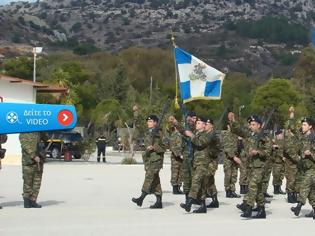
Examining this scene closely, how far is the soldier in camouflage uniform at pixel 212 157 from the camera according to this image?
12674 mm

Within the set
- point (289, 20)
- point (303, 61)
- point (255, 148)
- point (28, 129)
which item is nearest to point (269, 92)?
point (303, 61)

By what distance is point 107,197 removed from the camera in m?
15.4

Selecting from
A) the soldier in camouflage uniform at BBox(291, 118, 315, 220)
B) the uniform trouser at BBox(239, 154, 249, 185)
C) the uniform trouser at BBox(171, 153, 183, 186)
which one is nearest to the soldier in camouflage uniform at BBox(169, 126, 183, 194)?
the uniform trouser at BBox(171, 153, 183, 186)

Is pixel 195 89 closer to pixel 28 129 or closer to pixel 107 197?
pixel 107 197

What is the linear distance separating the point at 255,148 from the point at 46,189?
6.76 metres

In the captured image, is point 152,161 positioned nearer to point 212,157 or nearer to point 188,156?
point 212,157

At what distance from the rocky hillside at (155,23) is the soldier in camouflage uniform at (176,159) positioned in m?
117

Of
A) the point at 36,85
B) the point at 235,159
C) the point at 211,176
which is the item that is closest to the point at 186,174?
the point at 211,176

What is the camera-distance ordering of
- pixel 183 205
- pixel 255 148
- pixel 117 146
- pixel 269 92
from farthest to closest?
pixel 269 92 < pixel 117 146 < pixel 183 205 < pixel 255 148

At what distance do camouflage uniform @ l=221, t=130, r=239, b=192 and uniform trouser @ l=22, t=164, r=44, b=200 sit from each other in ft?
13.9

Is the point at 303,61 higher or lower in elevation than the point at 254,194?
higher

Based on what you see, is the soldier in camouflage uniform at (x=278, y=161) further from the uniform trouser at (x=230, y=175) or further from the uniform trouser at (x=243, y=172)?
the uniform trouser at (x=230, y=175)

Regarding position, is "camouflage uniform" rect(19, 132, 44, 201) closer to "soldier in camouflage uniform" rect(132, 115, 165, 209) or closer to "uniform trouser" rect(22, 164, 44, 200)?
"uniform trouser" rect(22, 164, 44, 200)

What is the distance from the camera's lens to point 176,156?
52.3ft
